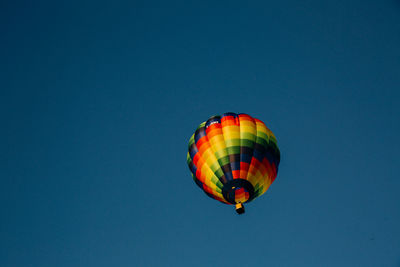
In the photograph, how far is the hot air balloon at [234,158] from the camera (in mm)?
20656

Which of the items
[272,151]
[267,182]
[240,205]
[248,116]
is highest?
[248,116]

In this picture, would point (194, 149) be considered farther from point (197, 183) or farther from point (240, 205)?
point (240, 205)

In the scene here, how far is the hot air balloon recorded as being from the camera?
20.7 meters

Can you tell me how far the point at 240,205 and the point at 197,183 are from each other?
285 centimetres

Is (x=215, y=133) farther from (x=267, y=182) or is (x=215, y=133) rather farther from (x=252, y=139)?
(x=267, y=182)

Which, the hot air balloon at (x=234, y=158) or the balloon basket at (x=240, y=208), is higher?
the hot air balloon at (x=234, y=158)

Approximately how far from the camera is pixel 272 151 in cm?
2198

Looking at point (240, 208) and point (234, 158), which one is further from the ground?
point (234, 158)

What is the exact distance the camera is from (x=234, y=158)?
20.9m

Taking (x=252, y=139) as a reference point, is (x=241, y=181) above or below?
below

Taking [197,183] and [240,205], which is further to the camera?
[197,183]

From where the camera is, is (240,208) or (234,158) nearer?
(240,208)

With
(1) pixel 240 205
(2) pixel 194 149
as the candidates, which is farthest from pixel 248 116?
(1) pixel 240 205

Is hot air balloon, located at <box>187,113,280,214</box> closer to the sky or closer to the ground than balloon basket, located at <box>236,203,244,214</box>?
closer to the sky
